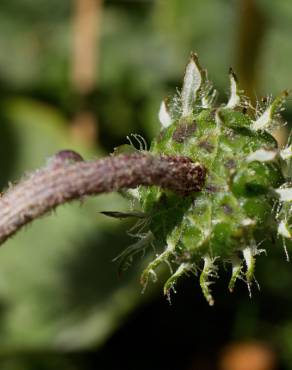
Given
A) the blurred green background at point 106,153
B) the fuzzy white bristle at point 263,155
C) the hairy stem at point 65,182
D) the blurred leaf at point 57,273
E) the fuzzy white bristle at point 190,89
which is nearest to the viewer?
the hairy stem at point 65,182

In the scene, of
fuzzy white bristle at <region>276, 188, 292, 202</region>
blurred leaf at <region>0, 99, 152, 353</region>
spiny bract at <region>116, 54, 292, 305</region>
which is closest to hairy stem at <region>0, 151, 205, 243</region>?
spiny bract at <region>116, 54, 292, 305</region>

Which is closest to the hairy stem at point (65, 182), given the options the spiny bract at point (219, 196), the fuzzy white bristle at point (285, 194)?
the spiny bract at point (219, 196)

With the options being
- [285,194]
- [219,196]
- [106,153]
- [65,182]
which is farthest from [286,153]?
[106,153]

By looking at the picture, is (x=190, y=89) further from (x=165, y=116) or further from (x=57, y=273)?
(x=57, y=273)

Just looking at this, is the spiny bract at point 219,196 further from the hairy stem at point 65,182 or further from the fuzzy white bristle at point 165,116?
the hairy stem at point 65,182

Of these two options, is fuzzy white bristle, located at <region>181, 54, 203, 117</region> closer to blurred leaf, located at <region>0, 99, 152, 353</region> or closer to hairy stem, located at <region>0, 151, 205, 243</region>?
hairy stem, located at <region>0, 151, 205, 243</region>
